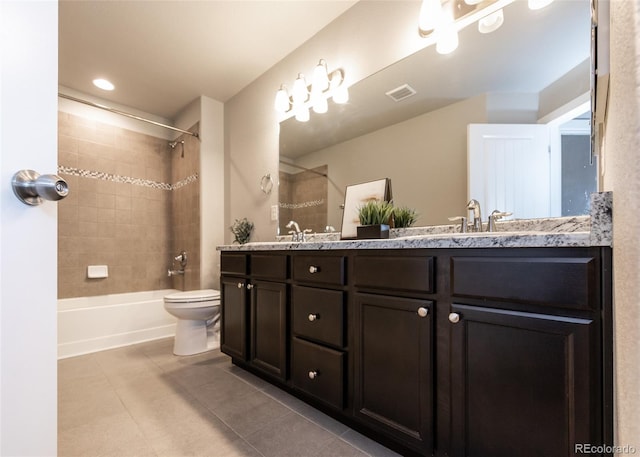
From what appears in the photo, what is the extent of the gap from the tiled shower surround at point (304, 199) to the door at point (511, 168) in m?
1.01

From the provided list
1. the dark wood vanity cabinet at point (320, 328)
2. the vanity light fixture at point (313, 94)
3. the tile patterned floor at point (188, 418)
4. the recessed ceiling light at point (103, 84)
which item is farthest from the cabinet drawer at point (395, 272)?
the recessed ceiling light at point (103, 84)

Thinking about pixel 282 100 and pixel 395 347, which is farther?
pixel 282 100

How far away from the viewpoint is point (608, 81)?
0.69m

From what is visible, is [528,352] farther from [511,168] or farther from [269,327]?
[269,327]

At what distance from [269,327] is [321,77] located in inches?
66.7

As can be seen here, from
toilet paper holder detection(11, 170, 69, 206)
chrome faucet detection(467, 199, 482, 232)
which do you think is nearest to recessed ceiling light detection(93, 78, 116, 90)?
toilet paper holder detection(11, 170, 69, 206)

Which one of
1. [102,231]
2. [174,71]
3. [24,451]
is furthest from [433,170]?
[102,231]

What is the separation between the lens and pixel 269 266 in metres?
1.72

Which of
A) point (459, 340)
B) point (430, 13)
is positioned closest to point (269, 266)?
point (459, 340)

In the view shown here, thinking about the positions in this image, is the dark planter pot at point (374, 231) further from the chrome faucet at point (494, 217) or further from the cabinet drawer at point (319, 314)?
the chrome faucet at point (494, 217)

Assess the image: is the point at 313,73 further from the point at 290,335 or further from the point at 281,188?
the point at 290,335

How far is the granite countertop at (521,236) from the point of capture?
0.72 metres

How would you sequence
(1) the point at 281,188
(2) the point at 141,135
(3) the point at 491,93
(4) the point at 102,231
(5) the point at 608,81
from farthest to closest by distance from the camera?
1. (2) the point at 141,135
2. (4) the point at 102,231
3. (1) the point at 281,188
4. (3) the point at 491,93
5. (5) the point at 608,81

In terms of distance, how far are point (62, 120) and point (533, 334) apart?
13.0ft
